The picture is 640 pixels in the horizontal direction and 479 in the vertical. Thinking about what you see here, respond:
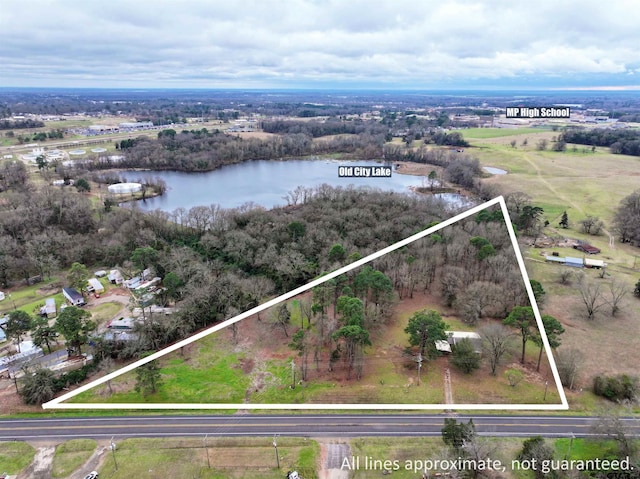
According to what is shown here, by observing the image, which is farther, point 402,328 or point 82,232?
point 82,232

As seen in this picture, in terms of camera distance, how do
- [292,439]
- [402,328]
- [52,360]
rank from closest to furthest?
→ 1. [292,439]
2. [52,360]
3. [402,328]

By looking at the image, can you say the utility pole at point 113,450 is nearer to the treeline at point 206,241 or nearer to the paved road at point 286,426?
the paved road at point 286,426

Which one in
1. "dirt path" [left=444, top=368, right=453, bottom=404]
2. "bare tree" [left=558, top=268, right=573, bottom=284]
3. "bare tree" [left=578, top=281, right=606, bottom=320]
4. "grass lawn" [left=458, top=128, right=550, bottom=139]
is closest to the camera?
"dirt path" [left=444, top=368, right=453, bottom=404]

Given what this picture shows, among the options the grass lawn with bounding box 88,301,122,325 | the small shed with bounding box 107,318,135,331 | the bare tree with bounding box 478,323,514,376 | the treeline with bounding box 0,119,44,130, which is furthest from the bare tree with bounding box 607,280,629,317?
the treeline with bounding box 0,119,44,130

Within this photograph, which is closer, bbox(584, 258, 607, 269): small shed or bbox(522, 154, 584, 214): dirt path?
bbox(584, 258, 607, 269): small shed

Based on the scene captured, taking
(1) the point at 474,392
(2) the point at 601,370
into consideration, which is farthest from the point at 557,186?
(1) the point at 474,392

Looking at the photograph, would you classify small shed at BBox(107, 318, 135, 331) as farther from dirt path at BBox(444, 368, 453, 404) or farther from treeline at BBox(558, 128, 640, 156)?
treeline at BBox(558, 128, 640, 156)

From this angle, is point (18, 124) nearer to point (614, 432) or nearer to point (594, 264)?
point (594, 264)

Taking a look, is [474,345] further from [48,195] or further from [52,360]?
[48,195]

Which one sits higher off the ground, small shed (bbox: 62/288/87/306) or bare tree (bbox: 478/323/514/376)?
bare tree (bbox: 478/323/514/376)
